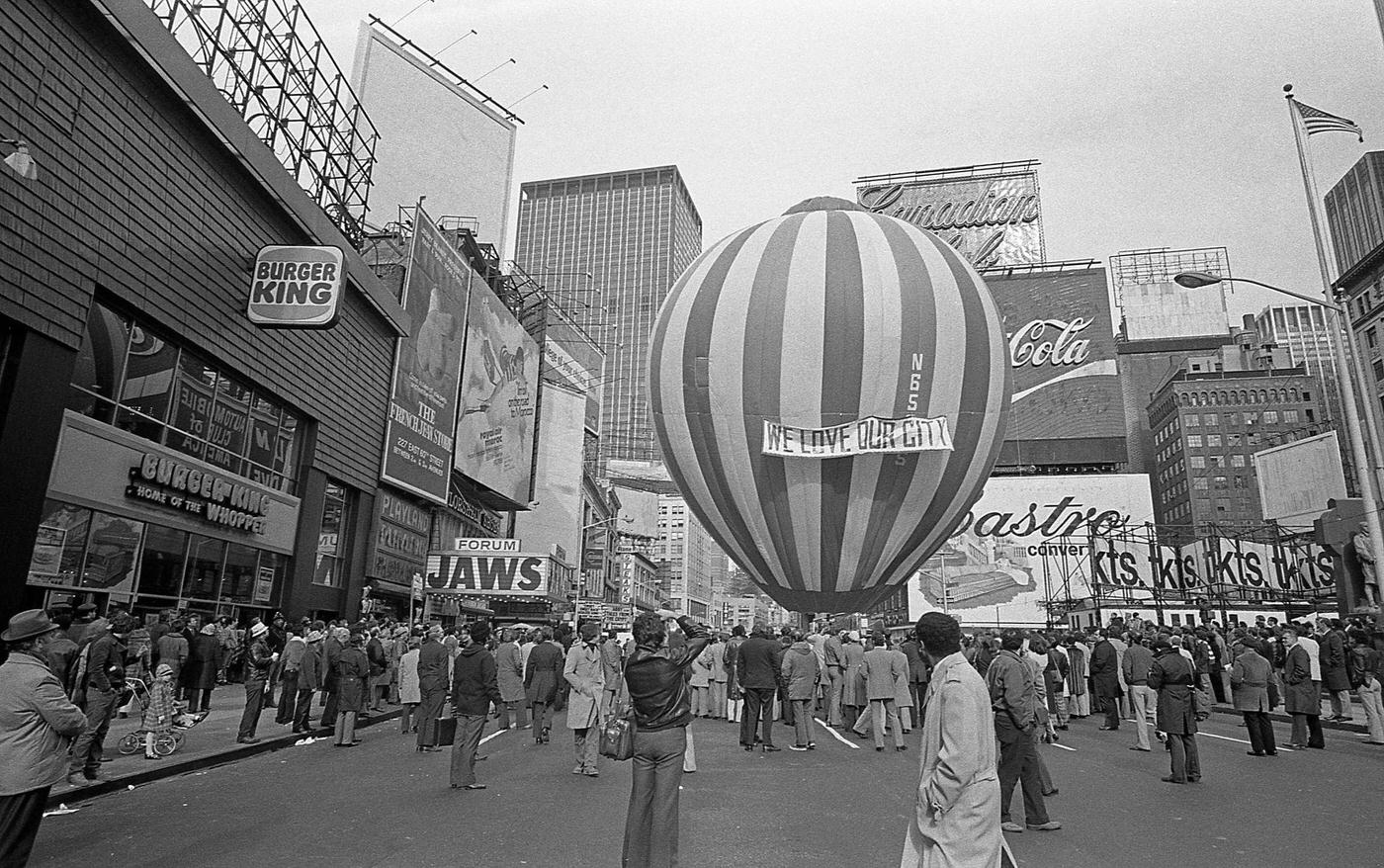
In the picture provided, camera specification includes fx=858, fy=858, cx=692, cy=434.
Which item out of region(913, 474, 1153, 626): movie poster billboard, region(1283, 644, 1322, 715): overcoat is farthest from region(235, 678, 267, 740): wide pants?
region(913, 474, 1153, 626): movie poster billboard

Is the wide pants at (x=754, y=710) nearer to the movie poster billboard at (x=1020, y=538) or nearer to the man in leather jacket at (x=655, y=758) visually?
the man in leather jacket at (x=655, y=758)

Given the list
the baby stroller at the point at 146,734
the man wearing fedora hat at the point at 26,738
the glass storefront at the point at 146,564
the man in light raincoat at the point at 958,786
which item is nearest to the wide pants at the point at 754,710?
the baby stroller at the point at 146,734

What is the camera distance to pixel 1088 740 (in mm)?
13688

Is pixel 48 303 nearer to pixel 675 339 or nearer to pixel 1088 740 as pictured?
pixel 675 339

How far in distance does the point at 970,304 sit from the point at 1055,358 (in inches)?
1855

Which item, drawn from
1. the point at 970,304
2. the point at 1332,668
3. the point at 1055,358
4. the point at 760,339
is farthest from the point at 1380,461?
the point at 1055,358

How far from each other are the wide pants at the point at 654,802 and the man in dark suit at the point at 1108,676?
1256 centimetres

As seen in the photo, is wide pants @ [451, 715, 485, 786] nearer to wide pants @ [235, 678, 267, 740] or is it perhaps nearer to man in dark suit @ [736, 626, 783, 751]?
man in dark suit @ [736, 626, 783, 751]

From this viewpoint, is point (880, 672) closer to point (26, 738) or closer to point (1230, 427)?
point (26, 738)

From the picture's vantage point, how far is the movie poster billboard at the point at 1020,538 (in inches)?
2285

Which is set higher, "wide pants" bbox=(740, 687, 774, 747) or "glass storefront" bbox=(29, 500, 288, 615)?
"glass storefront" bbox=(29, 500, 288, 615)

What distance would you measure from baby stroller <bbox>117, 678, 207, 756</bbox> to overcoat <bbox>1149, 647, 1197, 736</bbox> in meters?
11.6

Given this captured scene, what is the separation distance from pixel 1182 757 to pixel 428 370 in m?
29.6

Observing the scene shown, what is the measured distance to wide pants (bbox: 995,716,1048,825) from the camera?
7.29m
